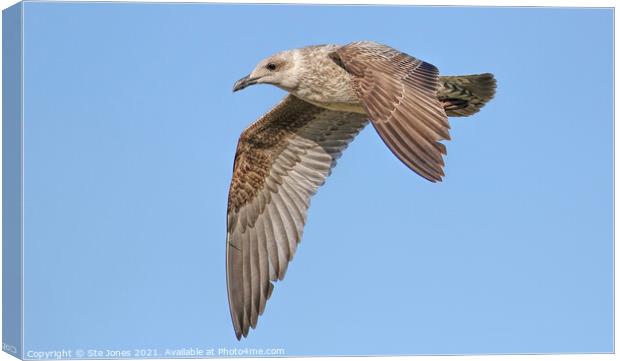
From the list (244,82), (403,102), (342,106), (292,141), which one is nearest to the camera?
(403,102)

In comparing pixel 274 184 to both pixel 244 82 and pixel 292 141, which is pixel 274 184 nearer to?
pixel 292 141

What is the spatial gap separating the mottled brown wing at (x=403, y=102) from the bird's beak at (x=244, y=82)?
0.62 m

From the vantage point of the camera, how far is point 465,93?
8.67 metres

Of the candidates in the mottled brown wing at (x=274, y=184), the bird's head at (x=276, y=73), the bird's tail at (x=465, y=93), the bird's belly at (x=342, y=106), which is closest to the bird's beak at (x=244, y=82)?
the bird's head at (x=276, y=73)

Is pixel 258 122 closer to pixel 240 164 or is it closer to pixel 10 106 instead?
pixel 240 164

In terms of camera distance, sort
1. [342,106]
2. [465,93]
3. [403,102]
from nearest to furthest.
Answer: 1. [403,102]
2. [342,106]
3. [465,93]

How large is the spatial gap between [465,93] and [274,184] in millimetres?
1437

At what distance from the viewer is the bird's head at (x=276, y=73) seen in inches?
333

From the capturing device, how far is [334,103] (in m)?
8.38

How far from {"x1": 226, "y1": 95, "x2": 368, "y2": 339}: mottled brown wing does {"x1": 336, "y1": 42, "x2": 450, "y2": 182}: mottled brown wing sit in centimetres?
125

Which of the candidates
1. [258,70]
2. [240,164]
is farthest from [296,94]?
[240,164]

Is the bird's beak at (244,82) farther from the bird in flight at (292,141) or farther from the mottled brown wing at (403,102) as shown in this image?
the mottled brown wing at (403,102)

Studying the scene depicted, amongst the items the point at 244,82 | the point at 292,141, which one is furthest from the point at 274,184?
the point at 244,82

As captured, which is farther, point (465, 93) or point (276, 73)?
point (465, 93)
